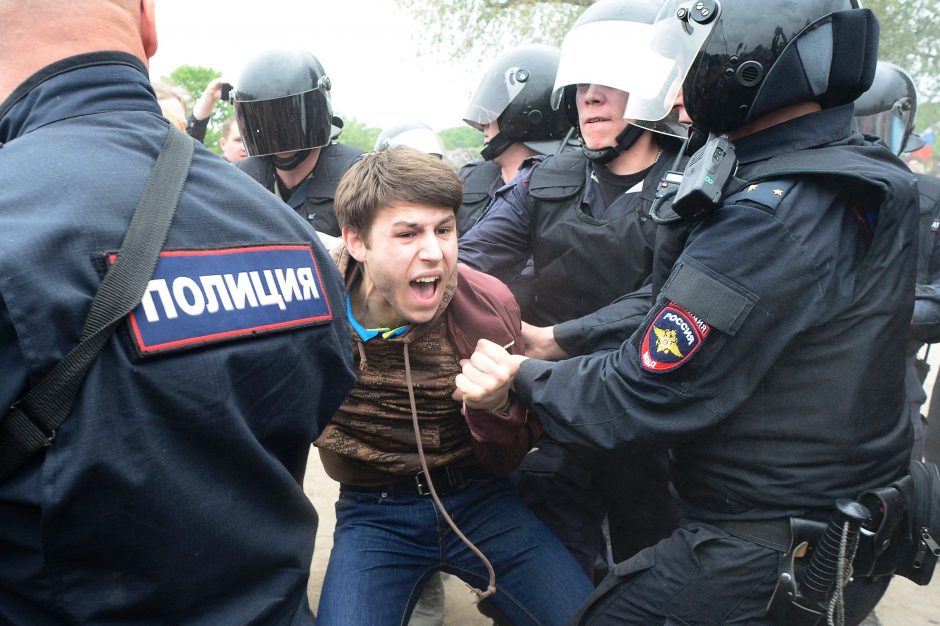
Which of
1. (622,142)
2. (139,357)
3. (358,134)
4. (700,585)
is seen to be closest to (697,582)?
(700,585)

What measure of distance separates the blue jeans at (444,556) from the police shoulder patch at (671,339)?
2.94ft

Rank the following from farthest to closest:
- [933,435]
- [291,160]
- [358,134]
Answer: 1. [358,134]
2. [933,435]
3. [291,160]

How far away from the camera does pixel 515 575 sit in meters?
2.32

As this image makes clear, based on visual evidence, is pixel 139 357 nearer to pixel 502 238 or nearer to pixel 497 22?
pixel 502 238

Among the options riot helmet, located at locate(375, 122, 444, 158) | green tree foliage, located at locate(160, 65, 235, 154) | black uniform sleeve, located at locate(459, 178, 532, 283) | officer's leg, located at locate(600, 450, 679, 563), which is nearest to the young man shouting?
officer's leg, located at locate(600, 450, 679, 563)

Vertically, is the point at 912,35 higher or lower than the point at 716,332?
lower

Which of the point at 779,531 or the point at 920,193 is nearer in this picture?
the point at 779,531

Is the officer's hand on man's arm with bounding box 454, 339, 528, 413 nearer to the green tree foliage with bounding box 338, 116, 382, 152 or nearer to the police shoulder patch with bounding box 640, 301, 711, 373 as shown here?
the police shoulder patch with bounding box 640, 301, 711, 373

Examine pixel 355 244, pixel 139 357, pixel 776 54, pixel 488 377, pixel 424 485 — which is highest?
pixel 776 54

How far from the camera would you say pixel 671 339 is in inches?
66.4

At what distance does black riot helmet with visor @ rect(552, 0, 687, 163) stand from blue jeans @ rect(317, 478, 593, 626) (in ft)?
4.44

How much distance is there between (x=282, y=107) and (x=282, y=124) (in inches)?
3.4

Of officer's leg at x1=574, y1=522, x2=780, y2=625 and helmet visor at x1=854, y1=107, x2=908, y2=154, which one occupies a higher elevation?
helmet visor at x1=854, y1=107, x2=908, y2=154

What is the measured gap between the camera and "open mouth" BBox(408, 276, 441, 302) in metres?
2.31
